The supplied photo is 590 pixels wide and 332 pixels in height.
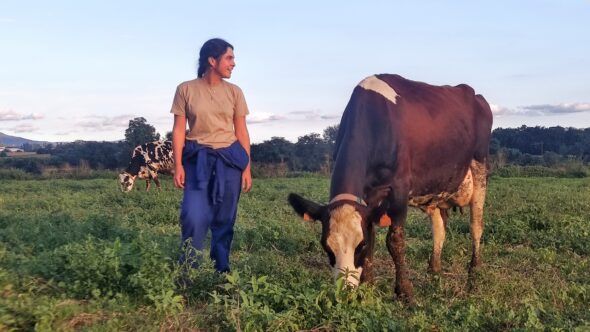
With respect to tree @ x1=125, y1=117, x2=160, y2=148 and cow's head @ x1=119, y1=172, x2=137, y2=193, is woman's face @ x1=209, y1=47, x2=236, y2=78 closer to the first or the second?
cow's head @ x1=119, y1=172, x2=137, y2=193

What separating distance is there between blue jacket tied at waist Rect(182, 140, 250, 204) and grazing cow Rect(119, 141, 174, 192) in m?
13.0

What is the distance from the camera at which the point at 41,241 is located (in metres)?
6.80

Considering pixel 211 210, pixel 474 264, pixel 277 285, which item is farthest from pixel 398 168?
pixel 277 285

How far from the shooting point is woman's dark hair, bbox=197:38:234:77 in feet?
17.5

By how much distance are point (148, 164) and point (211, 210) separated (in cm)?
1337

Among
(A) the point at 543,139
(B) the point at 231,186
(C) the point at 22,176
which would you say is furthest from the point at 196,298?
(A) the point at 543,139

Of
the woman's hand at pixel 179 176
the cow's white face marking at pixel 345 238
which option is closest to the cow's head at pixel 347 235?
the cow's white face marking at pixel 345 238

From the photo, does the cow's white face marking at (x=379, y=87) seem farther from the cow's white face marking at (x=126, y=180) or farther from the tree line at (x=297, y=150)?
the tree line at (x=297, y=150)

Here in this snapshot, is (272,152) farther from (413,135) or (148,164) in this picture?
(413,135)

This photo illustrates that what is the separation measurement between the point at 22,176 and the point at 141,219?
16.1 metres

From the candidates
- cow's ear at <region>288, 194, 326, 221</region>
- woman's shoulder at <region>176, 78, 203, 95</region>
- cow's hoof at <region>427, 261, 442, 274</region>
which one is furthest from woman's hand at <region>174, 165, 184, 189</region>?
cow's hoof at <region>427, 261, 442, 274</region>

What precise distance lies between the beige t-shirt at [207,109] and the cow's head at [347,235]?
1.18m

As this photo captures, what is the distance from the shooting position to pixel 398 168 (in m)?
5.80

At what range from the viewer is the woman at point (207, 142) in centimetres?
534
